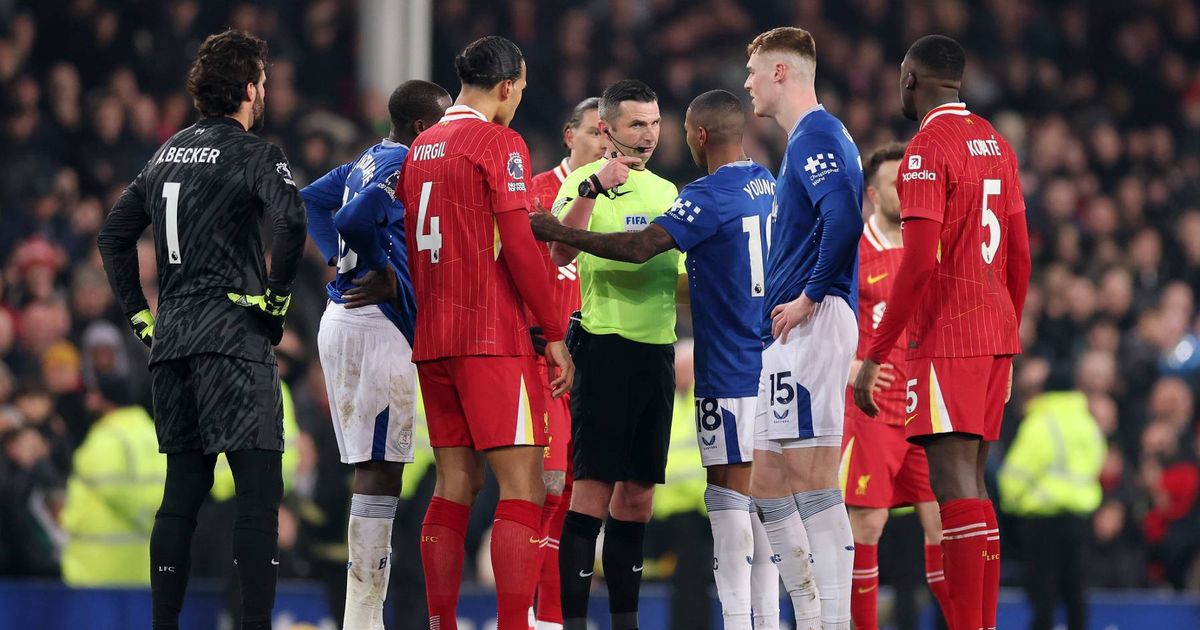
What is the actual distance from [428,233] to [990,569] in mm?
2726

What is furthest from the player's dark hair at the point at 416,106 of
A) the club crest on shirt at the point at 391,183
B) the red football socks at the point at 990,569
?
the red football socks at the point at 990,569

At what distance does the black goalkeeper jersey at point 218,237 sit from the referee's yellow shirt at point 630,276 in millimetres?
1434

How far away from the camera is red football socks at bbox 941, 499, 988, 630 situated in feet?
21.0

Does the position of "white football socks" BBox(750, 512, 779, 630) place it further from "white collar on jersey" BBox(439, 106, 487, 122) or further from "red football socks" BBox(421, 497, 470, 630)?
"white collar on jersey" BBox(439, 106, 487, 122)

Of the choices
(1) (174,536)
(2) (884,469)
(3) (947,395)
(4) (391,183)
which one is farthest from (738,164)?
(1) (174,536)

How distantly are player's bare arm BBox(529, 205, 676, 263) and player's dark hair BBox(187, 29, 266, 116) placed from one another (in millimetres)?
1306

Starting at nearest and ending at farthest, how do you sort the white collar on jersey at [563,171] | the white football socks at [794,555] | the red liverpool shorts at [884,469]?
1. the white football socks at [794,555]
2. the white collar on jersey at [563,171]
3. the red liverpool shorts at [884,469]

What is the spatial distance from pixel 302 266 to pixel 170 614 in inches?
286

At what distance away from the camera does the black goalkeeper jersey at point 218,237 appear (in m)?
6.23

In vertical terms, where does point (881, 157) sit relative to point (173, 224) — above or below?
above

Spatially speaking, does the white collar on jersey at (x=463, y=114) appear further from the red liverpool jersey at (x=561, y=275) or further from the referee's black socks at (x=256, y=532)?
the referee's black socks at (x=256, y=532)

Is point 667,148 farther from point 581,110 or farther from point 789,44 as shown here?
point 789,44

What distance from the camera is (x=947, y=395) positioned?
254 inches

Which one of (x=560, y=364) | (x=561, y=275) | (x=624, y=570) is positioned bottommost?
(x=624, y=570)
